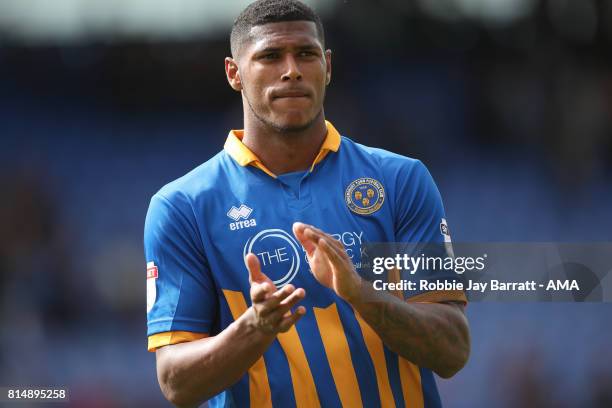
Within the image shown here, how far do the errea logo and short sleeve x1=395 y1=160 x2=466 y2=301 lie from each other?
0.42m

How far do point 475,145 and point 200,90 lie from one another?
195cm

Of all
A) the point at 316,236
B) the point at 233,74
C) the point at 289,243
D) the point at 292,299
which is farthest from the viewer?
the point at 233,74

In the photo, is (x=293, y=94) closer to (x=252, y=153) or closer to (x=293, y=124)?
(x=293, y=124)

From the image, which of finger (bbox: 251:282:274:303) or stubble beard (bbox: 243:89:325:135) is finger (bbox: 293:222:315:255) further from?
stubble beard (bbox: 243:89:325:135)

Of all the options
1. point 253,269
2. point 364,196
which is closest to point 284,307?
point 253,269

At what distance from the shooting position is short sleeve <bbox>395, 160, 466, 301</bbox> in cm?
274

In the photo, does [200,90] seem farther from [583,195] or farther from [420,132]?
[583,195]

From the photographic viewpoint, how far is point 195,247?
278 centimetres

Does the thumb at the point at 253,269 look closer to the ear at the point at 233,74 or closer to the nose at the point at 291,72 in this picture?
the nose at the point at 291,72

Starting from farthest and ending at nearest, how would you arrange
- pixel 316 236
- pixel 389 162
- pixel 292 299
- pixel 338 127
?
pixel 338 127 < pixel 389 162 < pixel 316 236 < pixel 292 299

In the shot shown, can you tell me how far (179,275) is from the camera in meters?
2.76

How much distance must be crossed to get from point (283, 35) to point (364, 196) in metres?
0.52

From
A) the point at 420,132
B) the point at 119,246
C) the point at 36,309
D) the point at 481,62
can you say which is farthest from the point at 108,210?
the point at 481,62

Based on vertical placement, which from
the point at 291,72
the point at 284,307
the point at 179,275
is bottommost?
the point at 284,307
